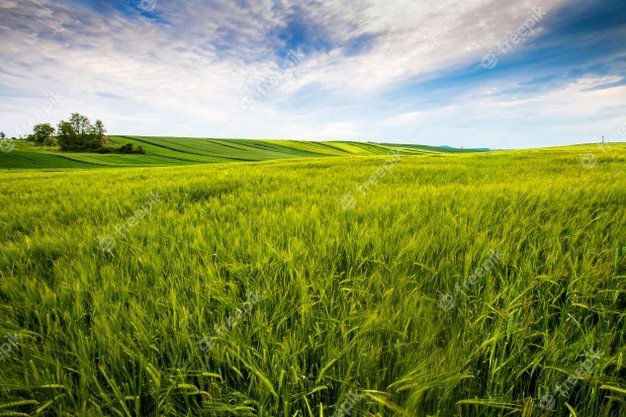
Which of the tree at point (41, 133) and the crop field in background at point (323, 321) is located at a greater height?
the tree at point (41, 133)

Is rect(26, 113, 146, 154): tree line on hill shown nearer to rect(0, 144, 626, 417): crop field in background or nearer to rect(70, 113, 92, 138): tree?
rect(70, 113, 92, 138): tree

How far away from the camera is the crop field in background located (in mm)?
893

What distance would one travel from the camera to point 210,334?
113 cm

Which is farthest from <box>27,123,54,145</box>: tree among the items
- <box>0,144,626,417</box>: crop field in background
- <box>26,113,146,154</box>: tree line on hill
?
<box>0,144,626,417</box>: crop field in background

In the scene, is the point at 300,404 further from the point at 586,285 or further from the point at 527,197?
the point at 527,197

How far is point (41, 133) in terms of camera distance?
7700 cm

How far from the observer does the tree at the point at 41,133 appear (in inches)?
2960

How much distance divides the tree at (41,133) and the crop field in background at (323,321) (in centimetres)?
10275

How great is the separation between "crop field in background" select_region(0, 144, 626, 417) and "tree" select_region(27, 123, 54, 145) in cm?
10275

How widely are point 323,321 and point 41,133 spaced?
110351 millimetres

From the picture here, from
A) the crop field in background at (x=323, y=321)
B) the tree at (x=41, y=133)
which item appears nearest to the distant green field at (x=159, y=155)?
the tree at (x=41, y=133)

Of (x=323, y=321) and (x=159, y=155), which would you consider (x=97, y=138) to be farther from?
(x=323, y=321)

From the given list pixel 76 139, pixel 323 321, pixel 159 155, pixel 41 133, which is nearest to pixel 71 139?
pixel 76 139

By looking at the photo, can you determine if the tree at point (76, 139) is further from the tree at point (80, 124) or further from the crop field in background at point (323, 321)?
the crop field in background at point (323, 321)
